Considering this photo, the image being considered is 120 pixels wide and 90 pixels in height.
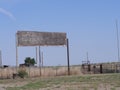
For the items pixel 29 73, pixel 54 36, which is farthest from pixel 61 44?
pixel 29 73

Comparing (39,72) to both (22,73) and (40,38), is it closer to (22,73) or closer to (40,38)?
(22,73)

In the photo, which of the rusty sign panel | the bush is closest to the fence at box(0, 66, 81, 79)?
the bush

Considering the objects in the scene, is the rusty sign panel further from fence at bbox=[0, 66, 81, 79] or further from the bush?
the bush

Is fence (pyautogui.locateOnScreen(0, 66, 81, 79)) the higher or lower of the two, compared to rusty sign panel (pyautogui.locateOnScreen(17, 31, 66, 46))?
lower

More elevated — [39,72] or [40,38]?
[40,38]

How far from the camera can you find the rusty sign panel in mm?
52681

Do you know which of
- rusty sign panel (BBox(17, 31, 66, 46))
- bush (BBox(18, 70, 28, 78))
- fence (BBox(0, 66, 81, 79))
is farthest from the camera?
rusty sign panel (BBox(17, 31, 66, 46))

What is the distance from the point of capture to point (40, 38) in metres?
55.6

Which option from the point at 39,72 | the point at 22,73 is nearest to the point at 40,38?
the point at 39,72

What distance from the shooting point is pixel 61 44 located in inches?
2233

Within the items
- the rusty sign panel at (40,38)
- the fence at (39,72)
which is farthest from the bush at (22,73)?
the rusty sign panel at (40,38)

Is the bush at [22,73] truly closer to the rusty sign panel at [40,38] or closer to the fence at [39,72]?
the fence at [39,72]

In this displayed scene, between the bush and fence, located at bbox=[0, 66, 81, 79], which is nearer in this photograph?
the bush

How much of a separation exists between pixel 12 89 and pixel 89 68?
30304 mm
